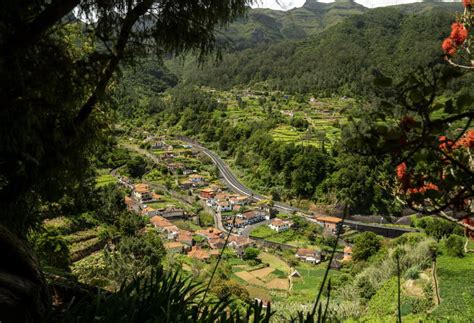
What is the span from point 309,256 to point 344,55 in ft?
202

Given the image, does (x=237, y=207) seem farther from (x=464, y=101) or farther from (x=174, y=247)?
(x=464, y=101)

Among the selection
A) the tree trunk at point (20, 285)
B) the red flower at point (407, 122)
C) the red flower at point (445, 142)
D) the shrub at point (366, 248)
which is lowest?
the shrub at point (366, 248)

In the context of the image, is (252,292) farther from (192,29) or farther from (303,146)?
(303,146)

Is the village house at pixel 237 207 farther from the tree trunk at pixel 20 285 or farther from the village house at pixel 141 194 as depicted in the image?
the tree trunk at pixel 20 285

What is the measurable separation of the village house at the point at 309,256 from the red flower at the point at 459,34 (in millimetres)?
25147

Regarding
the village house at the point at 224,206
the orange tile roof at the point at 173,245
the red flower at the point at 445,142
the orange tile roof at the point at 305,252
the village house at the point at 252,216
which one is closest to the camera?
the red flower at the point at 445,142

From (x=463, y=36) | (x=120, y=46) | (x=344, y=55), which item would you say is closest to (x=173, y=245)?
(x=120, y=46)

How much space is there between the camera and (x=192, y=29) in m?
2.92

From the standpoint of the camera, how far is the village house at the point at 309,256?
87.1 ft

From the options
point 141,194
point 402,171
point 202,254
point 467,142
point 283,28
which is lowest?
point 141,194

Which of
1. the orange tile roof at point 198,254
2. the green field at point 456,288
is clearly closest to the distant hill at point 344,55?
the orange tile roof at point 198,254

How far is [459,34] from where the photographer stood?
272cm

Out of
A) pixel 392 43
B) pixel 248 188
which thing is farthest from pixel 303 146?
pixel 392 43

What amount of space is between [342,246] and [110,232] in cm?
1947
